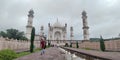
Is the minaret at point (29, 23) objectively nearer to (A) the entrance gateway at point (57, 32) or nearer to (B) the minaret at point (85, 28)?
(B) the minaret at point (85, 28)

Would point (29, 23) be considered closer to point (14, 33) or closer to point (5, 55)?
point (14, 33)

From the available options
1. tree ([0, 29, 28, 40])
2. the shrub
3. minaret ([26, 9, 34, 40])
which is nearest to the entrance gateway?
minaret ([26, 9, 34, 40])

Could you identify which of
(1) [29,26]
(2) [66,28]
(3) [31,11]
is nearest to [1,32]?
(1) [29,26]

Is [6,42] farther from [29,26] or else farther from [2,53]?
[29,26]

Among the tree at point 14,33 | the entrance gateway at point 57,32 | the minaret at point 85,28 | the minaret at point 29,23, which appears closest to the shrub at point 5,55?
the tree at point 14,33

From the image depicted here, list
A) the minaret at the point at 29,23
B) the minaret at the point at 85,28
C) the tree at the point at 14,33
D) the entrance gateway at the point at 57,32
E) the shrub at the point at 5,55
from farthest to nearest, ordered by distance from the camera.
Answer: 1. the entrance gateway at the point at 57,32
2. the minaret at the point at 85,28
3. the minaret at the point at 29,23
4. the tree at the point at 14,33
5. the shrub at the point at 5,55

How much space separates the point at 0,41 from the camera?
802 inches

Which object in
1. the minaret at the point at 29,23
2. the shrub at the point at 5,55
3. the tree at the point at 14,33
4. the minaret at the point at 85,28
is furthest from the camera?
the minaret at the point at 85,28

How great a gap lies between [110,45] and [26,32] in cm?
4119

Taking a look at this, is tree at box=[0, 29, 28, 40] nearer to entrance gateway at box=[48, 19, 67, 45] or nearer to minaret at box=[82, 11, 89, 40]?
minaret at box=[82, 11, 89, 40]

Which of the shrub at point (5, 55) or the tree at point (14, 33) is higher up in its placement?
the tree at point (14, 33)

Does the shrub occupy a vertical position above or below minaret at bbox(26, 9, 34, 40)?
below

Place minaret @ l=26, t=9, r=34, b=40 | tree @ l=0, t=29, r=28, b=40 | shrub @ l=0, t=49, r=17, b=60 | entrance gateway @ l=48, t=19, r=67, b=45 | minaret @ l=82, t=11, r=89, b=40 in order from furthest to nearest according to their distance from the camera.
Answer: entrance gateway @ l=48, t=19, r=67, b=45, minaret @ l=82, t=11, r=89, b=40, minaret @ l=26, t=9, r=34, b=40, tree @ l=0, t=29, r=28, b=40, shrub @ l=0, t=49, r=17, b=60

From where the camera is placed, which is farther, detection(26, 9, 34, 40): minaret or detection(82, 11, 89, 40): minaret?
detection(82, 11, 89, 40): minaret
